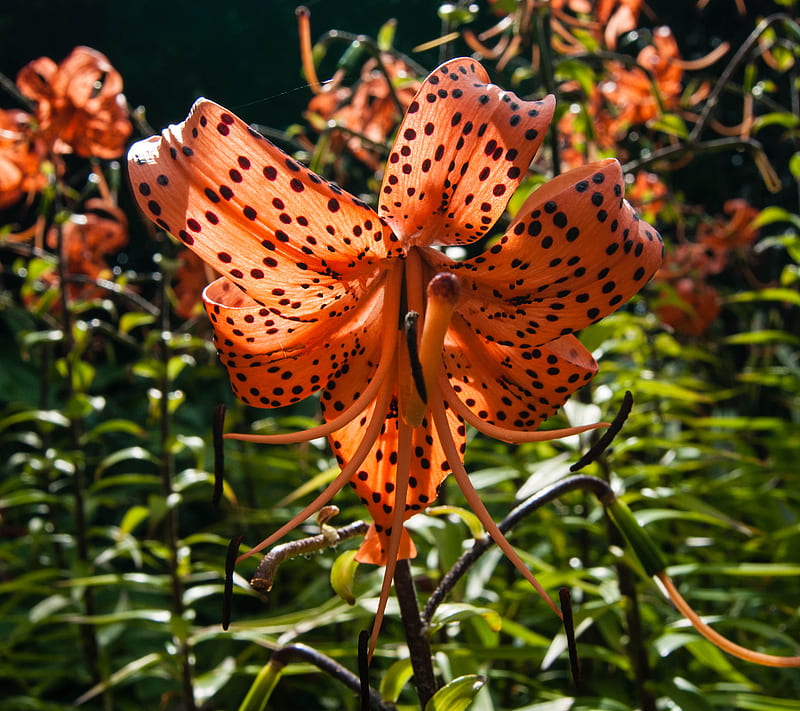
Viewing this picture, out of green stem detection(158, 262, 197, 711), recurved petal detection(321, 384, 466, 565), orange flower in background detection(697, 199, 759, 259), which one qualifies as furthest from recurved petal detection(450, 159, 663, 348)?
orange flower in background detection(697, 199, 759, 259)

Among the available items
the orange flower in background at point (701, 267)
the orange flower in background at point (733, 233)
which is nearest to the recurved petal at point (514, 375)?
the orange flower in background at point (701, 267)

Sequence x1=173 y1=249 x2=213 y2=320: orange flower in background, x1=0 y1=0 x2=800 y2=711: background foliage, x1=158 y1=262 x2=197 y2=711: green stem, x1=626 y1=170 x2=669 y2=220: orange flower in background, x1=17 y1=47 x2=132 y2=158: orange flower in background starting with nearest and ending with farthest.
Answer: x1=0 y1=0 x2=800 y2=711: background foliage
x1=158 y1=262 x2=197 y2=711: green stem
x1=17 y1=47 x2=132 y2=158: orange flower in background
x1=626 y1=170 x2=669 y2=220: orange flower in background
x1=173 y1=249 x2=213 y2=320: orange flower in background

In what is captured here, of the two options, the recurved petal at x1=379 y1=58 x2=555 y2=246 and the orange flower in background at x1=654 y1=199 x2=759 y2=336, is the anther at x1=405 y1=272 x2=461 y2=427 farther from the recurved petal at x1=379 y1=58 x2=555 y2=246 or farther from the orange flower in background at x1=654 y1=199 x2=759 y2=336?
the orange flower in background at x1=654 y1=199 x2=759 y2=336

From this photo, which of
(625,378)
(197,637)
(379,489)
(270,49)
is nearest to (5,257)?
(270,49)

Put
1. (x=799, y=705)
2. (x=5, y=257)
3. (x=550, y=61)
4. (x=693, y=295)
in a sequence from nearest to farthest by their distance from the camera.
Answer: (x=799, y=705), (x=550, y=61), (x=693, y=295), (x=5, y=257)

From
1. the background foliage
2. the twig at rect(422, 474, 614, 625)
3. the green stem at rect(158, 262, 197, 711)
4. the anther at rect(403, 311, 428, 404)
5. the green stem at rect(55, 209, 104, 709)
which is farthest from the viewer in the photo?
the green stem at rect(55, 209, 104, 709)

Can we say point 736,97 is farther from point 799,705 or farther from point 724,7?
point 799,705
